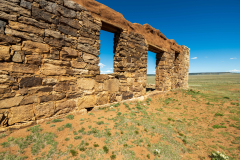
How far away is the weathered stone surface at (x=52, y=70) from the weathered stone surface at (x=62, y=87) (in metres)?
0.38

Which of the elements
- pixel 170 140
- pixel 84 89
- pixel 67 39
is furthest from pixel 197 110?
pixel 67 39

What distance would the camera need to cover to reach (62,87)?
4117 mm

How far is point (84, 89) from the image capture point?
4.72 meters

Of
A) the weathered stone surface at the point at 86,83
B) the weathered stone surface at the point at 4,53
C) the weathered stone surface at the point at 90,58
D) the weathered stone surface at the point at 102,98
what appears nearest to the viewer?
the weathered stone surface at the point at 4,53

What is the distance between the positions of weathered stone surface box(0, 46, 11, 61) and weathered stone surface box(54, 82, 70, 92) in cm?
148

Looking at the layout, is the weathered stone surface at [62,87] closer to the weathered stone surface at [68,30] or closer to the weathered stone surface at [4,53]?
the weathered stone surface at [4,53]

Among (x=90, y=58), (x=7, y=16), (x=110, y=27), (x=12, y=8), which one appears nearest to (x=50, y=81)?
(x=90, y=58)

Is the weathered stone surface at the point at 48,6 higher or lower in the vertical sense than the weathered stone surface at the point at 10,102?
higher

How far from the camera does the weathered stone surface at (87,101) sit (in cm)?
461

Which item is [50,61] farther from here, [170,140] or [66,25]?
[170,140]

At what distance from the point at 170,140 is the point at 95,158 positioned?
2.49 m

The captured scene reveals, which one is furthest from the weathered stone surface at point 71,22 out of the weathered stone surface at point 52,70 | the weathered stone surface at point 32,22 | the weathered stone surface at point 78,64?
the weathered stone surface at point 52,70

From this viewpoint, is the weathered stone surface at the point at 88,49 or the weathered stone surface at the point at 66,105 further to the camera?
the weathered stone surface at the point at 88,49

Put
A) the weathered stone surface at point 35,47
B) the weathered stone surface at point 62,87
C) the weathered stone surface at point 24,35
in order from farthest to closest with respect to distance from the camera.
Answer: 1. the weathered stone surface at point 62,87
2. the weathered stone surface at point 35,47
3. the weathered stone surface at point 24,35
